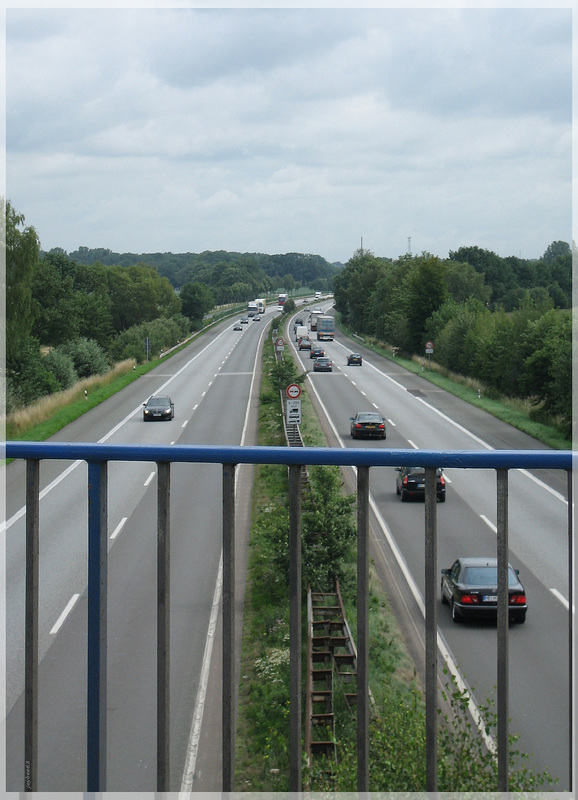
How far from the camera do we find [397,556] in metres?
6.98

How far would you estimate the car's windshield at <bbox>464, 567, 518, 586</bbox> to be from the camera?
3.76 metres

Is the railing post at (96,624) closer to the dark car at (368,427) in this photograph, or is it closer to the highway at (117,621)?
the highway at (117,621)

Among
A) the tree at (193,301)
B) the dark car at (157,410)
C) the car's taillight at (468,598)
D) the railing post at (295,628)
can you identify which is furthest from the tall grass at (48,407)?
the tree at (193,301)

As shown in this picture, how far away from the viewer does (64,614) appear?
6215 millimetres

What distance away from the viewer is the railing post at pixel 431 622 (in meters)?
2.86

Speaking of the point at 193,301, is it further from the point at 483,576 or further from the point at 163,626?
the point at 163,626

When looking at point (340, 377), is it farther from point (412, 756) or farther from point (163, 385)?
point (412, 756)

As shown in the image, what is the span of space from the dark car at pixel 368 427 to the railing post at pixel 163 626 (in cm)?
3140

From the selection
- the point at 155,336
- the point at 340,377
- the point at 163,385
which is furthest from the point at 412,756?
the point at 155,336

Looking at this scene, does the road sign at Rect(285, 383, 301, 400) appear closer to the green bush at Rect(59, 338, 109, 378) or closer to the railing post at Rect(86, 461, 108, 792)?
the railing post at Rect(86, 461, 108, 792)

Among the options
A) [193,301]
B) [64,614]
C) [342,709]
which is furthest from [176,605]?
[193,301]

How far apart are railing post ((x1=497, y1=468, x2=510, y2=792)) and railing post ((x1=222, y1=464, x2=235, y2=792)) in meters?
0.87

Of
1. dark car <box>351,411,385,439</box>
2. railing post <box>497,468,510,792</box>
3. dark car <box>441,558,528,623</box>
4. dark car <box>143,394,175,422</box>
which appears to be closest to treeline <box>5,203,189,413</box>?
dark car <box>143,394,175,422</box>

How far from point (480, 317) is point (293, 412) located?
3583 cm
